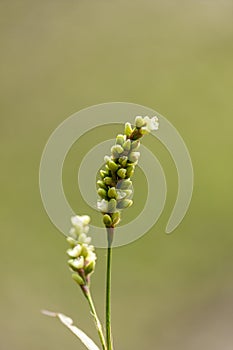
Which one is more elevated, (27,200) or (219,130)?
(219,130)

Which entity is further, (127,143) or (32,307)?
(32,307)

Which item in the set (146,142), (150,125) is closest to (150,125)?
(150,125)

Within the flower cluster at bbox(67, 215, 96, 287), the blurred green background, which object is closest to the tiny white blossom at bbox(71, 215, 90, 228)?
the flower cluster at bbox(67, 215, 96, 287)

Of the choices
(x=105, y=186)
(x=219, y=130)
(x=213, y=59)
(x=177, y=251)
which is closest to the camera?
(x=105, y=186)

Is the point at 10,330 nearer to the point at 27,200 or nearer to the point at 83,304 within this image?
the point at 83,304

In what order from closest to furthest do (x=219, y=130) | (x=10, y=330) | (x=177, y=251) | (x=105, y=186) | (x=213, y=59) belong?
(x=105, y=186) → (x=10, y=330) → (x=177, y=251) → (x=219, y=130) → (x=213, y=59)

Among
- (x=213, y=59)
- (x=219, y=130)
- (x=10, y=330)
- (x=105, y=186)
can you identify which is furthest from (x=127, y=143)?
(x=213, y=59)

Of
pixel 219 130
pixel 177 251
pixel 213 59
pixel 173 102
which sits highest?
pixel 213 59
